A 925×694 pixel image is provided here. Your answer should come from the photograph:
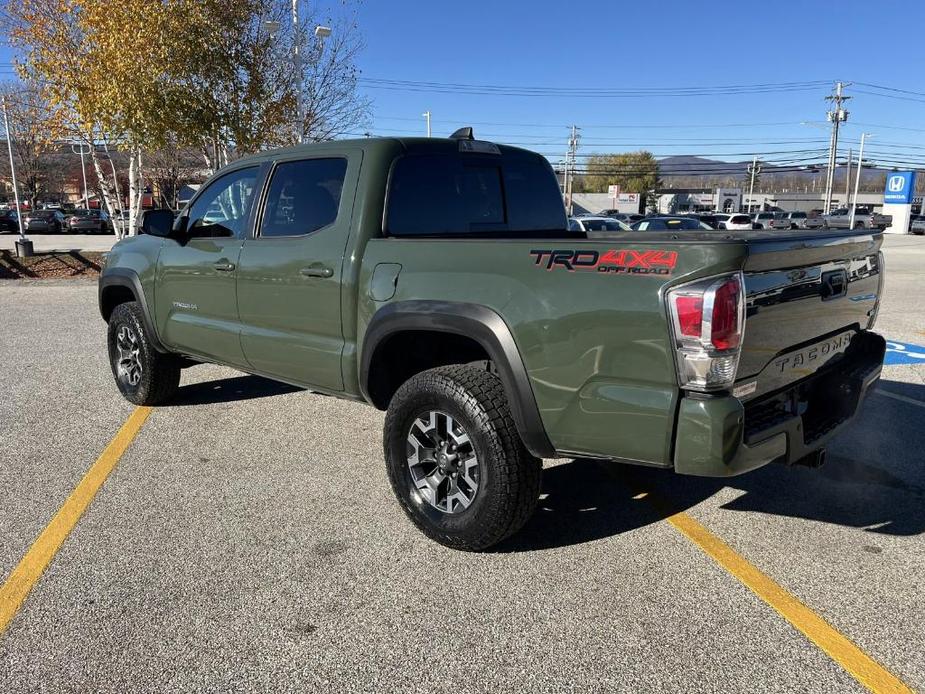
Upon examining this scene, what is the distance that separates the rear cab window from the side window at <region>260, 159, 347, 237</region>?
0.35 metres

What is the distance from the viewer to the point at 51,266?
56.6 ft

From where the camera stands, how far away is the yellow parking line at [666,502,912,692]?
2338mm

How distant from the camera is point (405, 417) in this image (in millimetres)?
3297

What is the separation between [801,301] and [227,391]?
468 centimetres

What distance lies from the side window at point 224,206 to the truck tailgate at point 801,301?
9.96ft

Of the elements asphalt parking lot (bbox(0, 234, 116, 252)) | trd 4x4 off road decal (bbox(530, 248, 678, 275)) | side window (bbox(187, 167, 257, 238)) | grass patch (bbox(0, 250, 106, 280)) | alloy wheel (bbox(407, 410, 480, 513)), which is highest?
side window (bbox(187, 167, 257, 238))

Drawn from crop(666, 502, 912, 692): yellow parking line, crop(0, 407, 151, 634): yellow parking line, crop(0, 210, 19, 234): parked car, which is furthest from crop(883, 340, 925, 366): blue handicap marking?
crop(0, 210, 19, 234): parked car

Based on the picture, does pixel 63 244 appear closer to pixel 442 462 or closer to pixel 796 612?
pixel 442 462

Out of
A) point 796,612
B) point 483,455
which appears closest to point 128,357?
point 483,455

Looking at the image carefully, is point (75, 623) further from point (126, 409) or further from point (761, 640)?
point (126, 409)

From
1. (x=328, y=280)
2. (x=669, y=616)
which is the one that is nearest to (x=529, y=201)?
(x=328, y=280)

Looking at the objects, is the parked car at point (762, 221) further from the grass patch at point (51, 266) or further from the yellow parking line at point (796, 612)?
the yellow parking line at point (796, 612)

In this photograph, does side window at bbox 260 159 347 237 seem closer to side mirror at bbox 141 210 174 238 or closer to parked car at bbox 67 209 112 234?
side mirror at bbox 141 210 174 238

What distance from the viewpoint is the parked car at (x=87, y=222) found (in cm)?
3909
